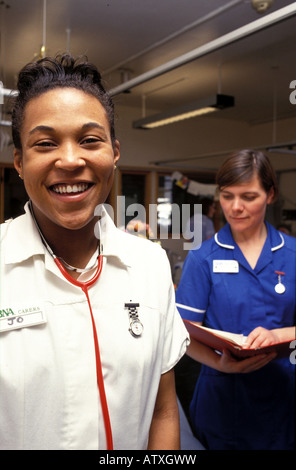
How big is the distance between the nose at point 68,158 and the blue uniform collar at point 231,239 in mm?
580

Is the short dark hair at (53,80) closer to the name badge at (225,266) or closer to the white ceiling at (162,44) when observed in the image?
the white ceiling at (162,44)

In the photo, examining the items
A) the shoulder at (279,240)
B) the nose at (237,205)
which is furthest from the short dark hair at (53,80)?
the shoulder at (279,240)

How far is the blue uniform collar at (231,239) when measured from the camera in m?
1.11

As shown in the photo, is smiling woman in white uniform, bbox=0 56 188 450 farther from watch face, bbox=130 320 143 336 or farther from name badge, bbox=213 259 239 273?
name badge, bbox=213 259 239 273

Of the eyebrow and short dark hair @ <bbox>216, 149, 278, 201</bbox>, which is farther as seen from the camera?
short dark hair @ <bbox>216, 149, 278, 201</bbox>

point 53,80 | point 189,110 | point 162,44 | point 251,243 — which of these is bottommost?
point 251,243

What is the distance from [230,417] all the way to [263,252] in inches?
21.1

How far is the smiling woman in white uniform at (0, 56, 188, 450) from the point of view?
0.64 m

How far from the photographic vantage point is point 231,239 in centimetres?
112

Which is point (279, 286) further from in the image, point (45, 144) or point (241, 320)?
point (45, 144)

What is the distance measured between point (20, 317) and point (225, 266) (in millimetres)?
611

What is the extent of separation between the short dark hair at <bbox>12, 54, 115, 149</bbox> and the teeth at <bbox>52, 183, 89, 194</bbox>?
0.34ft

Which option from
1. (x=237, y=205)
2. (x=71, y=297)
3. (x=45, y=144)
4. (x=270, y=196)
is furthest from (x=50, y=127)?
(x=270, y=196)

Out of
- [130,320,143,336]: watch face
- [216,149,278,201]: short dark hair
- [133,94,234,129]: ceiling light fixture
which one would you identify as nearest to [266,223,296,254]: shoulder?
[216,149,278,201]: short dark hair
